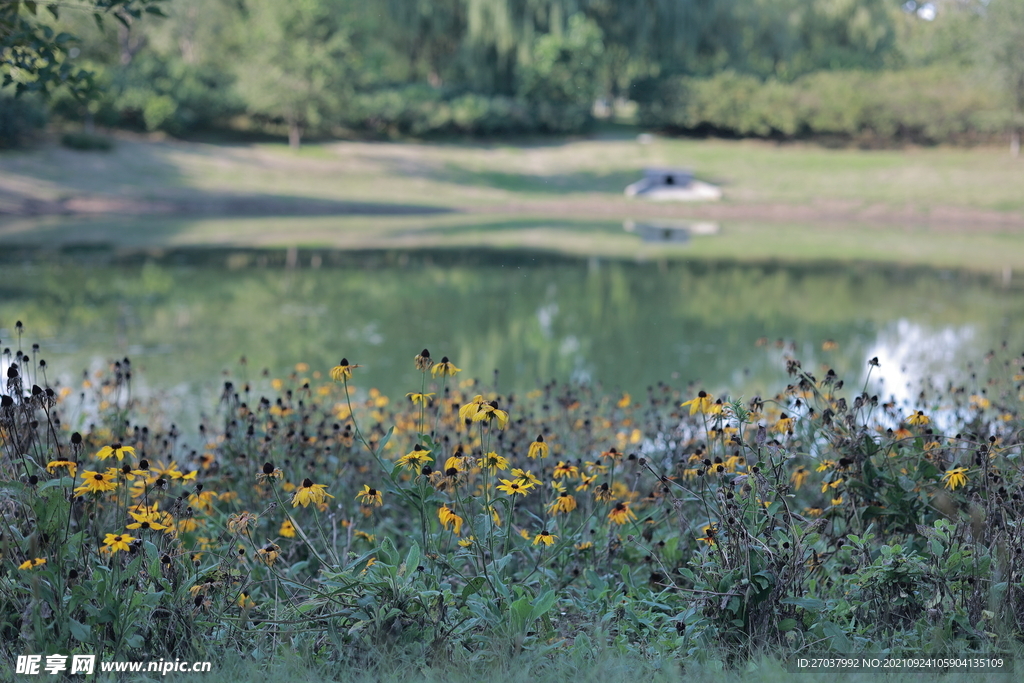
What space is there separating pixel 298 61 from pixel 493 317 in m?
28.7

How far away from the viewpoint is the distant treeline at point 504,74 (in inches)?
1527

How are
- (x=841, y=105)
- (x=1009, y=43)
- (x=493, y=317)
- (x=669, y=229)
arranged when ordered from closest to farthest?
(x=493, y=317) → (x=669, y=229) → (x=1009, y=43) → (x=841, y=105)

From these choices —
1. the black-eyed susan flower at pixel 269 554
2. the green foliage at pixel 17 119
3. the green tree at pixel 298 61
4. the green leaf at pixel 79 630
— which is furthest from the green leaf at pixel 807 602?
the green tree at pixel 298 61

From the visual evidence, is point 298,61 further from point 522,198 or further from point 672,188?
point 672,188

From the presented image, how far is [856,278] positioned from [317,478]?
15199 mm

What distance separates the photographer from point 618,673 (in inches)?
112

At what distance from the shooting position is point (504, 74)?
47.2 m

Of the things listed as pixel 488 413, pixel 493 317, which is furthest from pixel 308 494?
A: pixel 493 317

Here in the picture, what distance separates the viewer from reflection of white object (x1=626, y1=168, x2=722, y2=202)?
117 feet

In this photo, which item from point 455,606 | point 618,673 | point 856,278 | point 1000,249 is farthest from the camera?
point 1000,249

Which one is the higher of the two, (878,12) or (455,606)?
(878,12)

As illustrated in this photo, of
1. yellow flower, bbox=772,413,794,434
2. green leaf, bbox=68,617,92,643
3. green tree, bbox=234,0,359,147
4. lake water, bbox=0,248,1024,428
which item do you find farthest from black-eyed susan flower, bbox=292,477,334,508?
green tree, bbox=234,0,359,147

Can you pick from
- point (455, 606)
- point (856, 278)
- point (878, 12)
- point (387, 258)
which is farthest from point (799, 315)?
point (878, 12)

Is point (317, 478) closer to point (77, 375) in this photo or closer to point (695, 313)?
point (77, 375)
